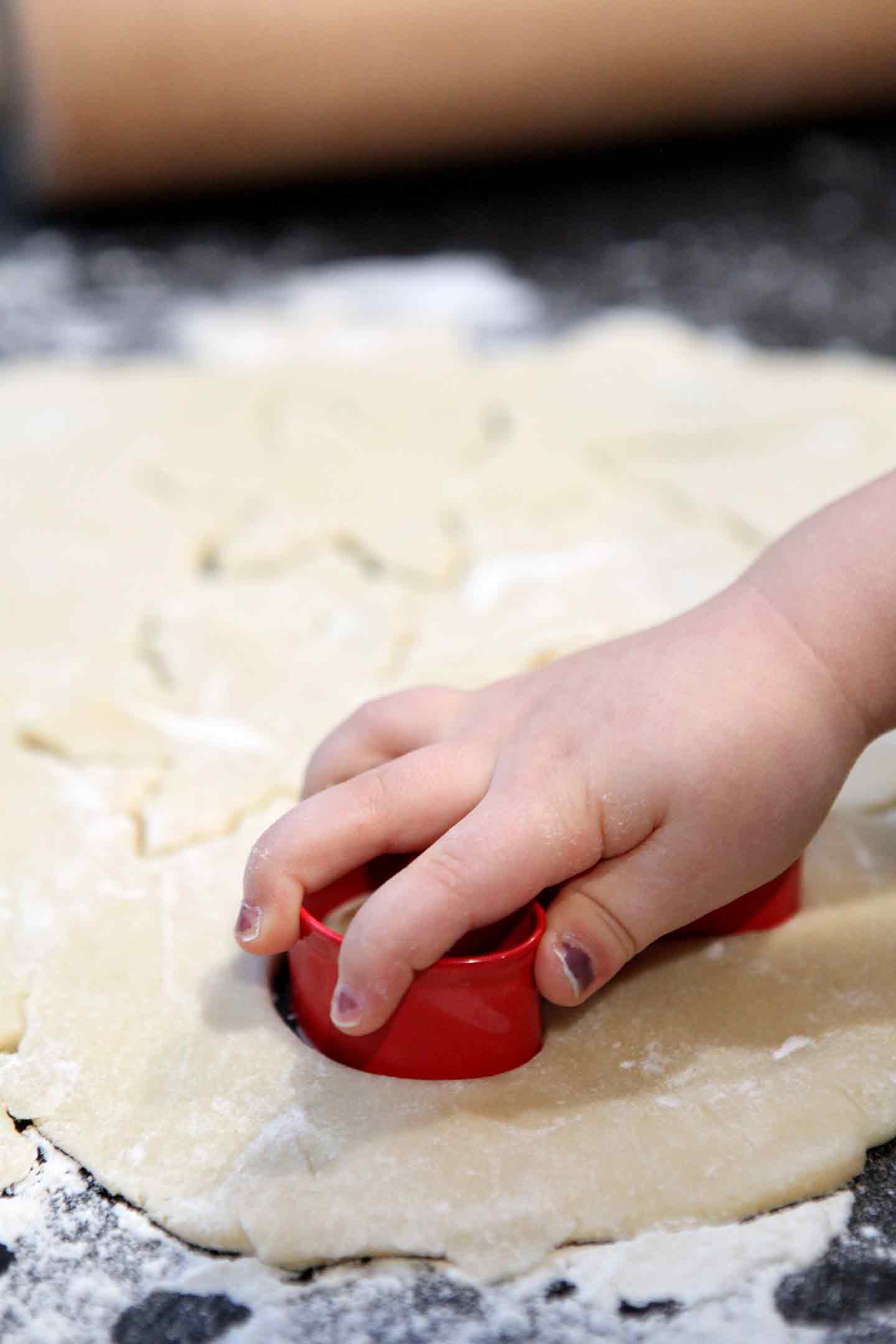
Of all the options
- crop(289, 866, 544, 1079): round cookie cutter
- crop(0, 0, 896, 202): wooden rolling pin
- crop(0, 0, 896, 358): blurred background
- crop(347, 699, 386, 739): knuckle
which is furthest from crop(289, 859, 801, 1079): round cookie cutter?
crop(0, 0, 896, 202): wooden rolling pin

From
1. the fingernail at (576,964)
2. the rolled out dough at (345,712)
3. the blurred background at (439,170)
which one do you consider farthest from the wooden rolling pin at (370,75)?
the fingernail at (576,964)

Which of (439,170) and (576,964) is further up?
(439,170)

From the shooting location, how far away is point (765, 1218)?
2.73 ft

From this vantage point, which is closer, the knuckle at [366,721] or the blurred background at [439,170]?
the knuckle at [366,721]

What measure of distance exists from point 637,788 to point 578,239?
1734 millimetres

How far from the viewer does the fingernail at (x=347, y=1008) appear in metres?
0.83

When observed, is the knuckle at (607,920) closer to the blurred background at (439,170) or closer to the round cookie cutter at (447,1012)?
the round cookie cutter at (447,1012)

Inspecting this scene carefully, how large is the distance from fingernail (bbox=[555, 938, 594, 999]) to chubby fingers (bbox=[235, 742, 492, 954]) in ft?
0.36

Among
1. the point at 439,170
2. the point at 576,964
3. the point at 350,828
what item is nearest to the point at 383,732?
the point at 350,828

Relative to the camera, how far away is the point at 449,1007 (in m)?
0.87

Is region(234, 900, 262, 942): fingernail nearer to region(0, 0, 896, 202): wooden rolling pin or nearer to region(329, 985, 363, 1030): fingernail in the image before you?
region(329, 985, 363, 1030): fingernail

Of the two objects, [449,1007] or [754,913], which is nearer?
[449,1007]

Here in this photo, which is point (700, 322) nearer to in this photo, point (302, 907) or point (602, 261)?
point (602, 261)

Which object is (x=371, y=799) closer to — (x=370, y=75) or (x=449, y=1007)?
(x=449, y=1007)
